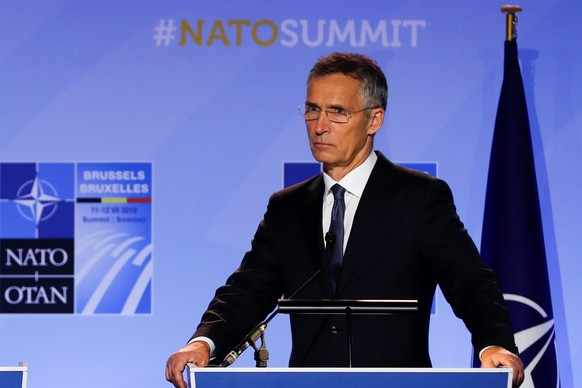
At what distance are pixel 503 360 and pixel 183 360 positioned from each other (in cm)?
80

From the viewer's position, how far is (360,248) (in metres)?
2.87

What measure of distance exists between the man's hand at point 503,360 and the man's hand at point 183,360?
729 mm

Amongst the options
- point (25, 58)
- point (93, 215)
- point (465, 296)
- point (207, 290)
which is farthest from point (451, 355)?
point (25, 58)

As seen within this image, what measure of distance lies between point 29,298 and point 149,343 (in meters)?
0.62

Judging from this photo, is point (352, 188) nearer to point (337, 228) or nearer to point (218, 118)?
point (337, 228)

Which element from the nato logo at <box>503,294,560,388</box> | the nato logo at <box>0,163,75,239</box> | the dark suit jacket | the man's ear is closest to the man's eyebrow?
the man's ear

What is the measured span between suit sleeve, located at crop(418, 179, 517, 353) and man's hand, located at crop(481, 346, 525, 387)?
106 mm

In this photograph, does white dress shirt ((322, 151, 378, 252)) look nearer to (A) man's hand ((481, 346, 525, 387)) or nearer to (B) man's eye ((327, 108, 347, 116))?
(B) man's eye ((327, 108, 347, 116))

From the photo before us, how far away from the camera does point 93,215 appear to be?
484 centimetres

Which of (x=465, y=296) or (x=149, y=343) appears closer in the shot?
(x=465, y=296)

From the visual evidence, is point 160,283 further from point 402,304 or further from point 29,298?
point 402,304

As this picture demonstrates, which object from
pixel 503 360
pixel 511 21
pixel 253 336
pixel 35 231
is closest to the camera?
pixel 503 360

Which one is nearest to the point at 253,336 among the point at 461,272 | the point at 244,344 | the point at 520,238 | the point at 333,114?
the point at 244,344

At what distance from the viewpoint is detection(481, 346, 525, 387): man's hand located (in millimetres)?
2248
